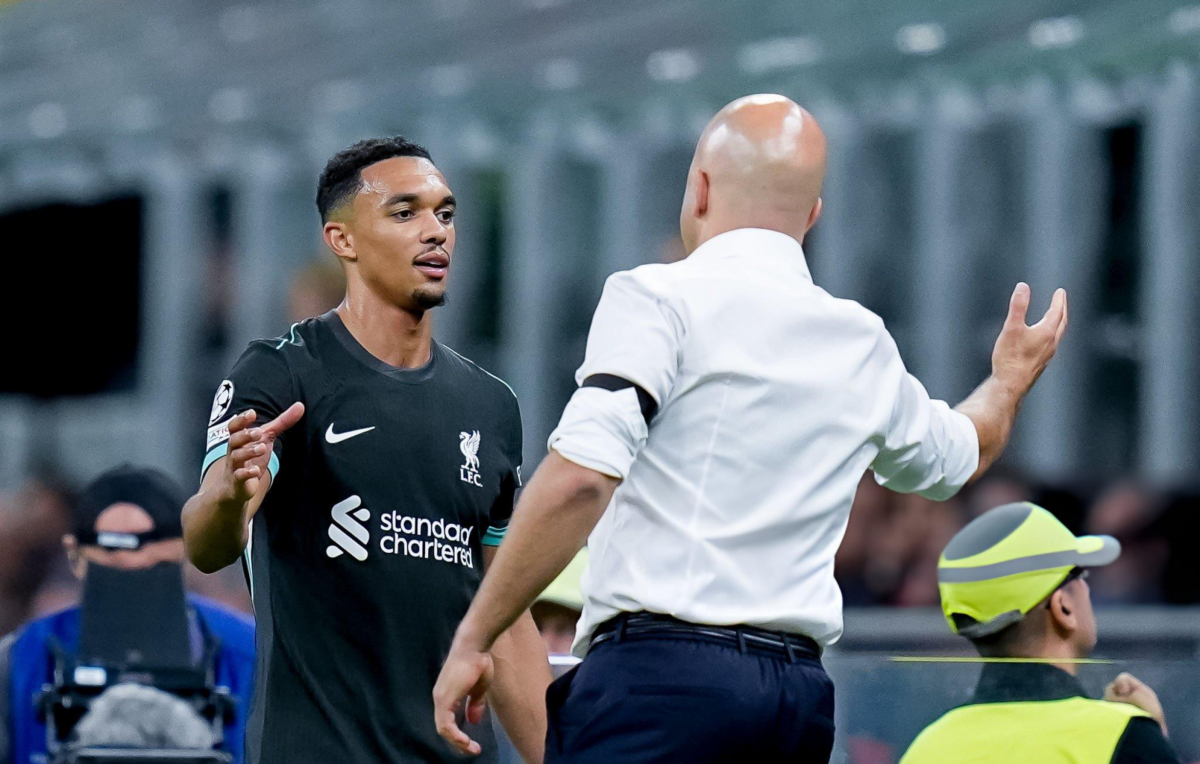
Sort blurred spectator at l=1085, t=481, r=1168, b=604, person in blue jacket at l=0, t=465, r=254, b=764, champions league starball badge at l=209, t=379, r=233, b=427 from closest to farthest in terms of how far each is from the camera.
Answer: champions league starball badge at l=209, t=379, r=233, b=427, person in blue jacket at l=0, t=465, r=254, b=764, blurred spectator at l=1085, t=481, r=1168, b=604

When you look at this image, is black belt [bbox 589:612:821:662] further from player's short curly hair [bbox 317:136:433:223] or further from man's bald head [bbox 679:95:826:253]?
player's short curly hair [bbox 317:136:433:223]

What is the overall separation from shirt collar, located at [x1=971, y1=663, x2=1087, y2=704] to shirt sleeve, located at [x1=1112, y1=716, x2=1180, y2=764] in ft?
0.72

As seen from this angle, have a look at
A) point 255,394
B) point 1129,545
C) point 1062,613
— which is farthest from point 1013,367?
point 1129,545

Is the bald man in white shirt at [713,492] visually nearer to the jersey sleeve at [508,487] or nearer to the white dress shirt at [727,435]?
the white dress shirt at [727,435]

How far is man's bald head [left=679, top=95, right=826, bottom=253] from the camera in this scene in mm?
3330

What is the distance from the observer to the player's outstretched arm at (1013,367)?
3.65 m

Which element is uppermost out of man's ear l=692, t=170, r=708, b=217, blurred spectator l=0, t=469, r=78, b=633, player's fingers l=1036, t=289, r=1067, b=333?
man's ear l=692, t=170, r=708, b=217

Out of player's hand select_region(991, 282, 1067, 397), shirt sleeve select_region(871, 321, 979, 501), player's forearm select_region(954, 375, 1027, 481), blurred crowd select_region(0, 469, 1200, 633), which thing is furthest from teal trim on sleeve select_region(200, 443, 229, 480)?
blurred crowd select_region(0, 469, 1200, 633)

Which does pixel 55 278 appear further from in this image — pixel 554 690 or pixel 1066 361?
pixel 554 690

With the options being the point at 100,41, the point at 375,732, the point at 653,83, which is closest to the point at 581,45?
the point at 653,83

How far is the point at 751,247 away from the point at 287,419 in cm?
93

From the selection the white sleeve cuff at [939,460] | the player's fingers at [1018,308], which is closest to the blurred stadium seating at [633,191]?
the player's fingers at [1018,308]

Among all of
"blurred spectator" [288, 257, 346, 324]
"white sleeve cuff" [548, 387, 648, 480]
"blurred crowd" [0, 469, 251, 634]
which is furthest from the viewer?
"blurred spectator" [288, 257, 346, 324]

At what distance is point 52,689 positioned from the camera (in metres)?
5.16
